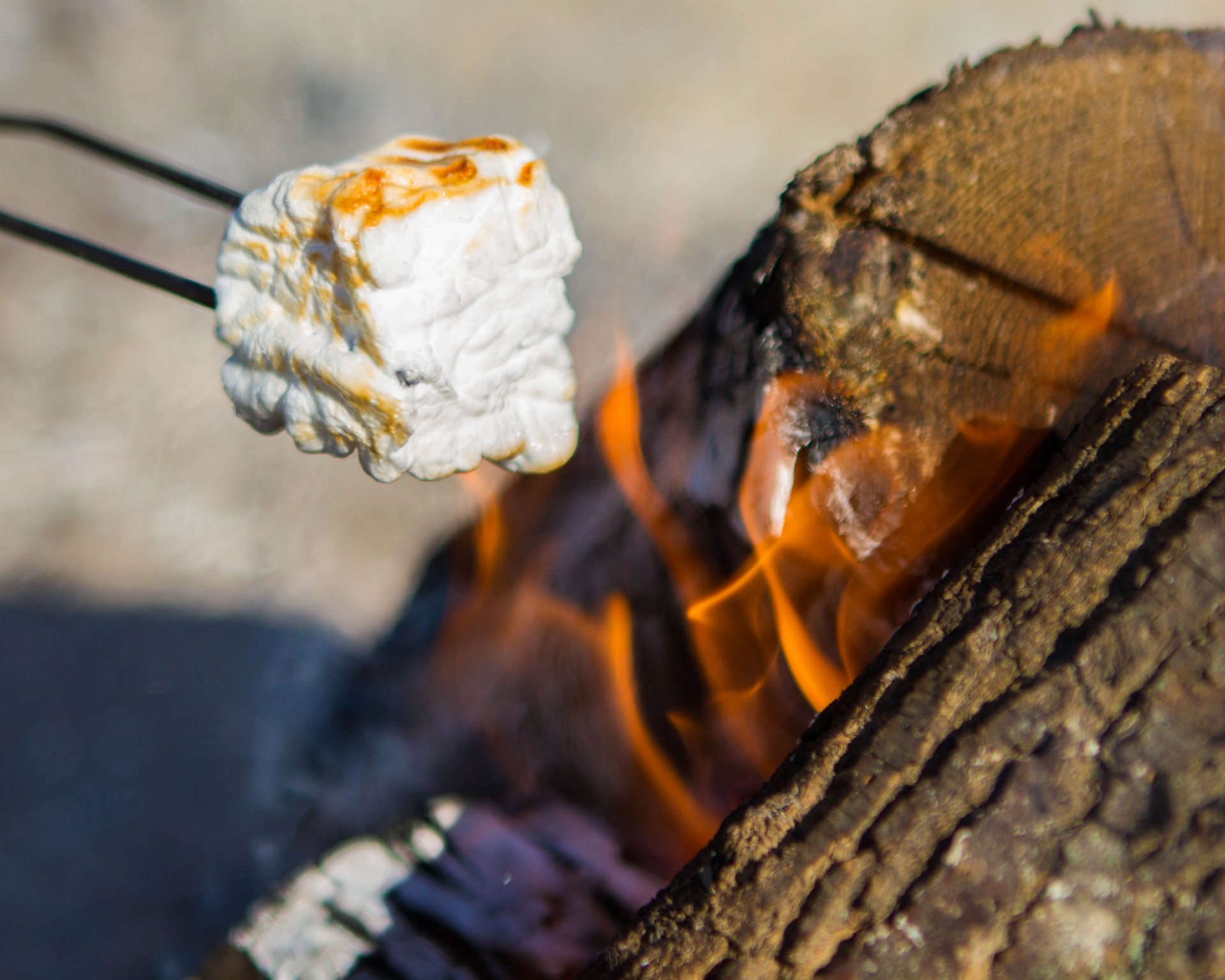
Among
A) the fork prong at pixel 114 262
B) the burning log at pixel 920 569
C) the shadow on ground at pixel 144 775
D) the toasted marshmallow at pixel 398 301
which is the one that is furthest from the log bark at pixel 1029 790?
the shadow on ground at pixel 144 775

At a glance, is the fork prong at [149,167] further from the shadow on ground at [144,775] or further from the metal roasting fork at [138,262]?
the shadow on ground at [144,775]

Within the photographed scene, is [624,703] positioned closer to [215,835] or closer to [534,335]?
[534,335]

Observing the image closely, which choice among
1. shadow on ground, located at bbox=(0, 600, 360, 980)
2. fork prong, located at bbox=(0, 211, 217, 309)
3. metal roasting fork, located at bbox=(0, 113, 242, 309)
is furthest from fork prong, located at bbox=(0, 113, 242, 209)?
shadow on ground, located at bbox=(0, 600, 360, 980)

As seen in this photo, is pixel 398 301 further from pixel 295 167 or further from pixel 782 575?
pixel 295 167

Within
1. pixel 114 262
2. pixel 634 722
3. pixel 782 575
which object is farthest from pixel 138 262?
pixel 634 722

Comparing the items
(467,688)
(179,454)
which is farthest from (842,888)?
(179,454)

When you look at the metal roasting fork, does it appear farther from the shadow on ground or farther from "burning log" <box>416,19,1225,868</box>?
the shadow on ground
